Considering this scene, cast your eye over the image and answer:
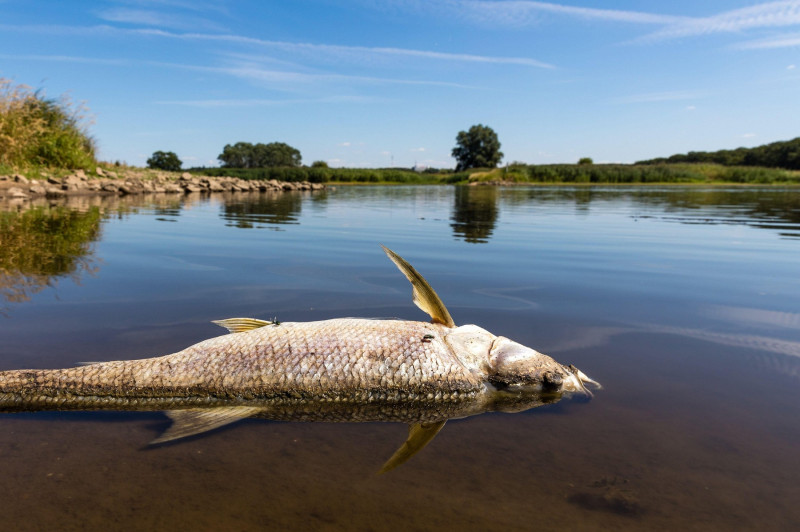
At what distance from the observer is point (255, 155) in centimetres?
12425

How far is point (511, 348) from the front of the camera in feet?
11.7

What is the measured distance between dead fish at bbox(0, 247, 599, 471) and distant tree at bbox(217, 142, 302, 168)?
122411 mm

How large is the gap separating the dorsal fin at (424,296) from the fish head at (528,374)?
Result: 16.3 inches

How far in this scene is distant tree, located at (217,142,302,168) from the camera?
398ft

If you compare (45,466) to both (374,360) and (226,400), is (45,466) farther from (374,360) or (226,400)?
(374,360)

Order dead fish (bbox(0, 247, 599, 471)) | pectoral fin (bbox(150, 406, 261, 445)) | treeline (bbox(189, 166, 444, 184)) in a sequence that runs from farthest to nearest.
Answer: treeline (bbox(189, 166, 444, 184)) < dead fish (bbox(0, 247, 599, 471)) < pectoral fin (bbox(150, 406, 261, 445))

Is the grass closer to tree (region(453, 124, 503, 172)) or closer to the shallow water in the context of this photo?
tree (region(453, 124, 503, 172))

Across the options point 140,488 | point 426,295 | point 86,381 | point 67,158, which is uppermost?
point 67,158

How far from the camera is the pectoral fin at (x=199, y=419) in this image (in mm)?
2916

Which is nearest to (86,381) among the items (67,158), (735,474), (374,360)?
(374,360)

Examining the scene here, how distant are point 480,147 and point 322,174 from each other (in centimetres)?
5380

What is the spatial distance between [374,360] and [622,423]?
61.6 inches

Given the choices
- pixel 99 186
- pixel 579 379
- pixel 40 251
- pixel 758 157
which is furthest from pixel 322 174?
pixel 758 157

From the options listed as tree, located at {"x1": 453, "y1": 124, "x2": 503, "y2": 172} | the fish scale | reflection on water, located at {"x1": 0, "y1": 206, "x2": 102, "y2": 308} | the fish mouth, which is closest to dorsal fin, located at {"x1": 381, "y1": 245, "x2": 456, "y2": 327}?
the fish scale
